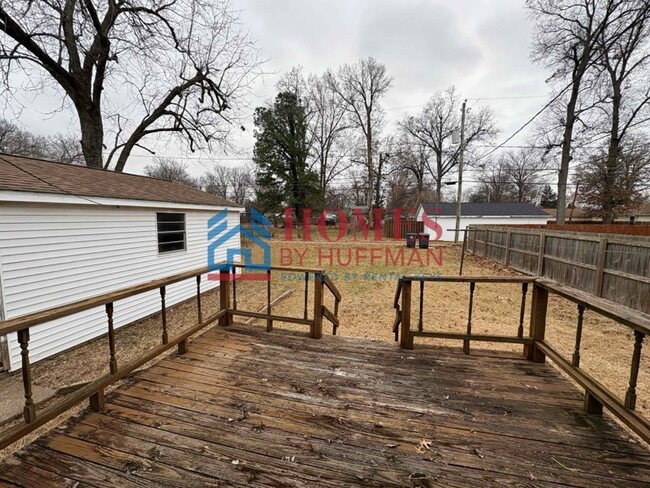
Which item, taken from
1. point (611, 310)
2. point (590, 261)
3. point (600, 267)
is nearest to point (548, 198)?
point (590, 261)

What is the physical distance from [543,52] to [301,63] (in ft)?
48.5

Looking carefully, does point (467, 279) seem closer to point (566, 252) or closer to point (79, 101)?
point (566, 252)

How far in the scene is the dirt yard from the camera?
3.99 metres

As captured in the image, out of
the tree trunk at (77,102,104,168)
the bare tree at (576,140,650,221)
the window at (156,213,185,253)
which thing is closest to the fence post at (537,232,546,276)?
the window at (156,213,185,253)

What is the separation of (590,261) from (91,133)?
16.5 meters

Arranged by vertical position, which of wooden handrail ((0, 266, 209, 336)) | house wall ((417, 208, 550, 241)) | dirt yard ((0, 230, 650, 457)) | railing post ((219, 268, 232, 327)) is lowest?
dirt yard ((0, 230, 650, 457))

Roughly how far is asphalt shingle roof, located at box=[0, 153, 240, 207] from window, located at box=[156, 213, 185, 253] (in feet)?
1.63

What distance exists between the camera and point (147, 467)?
4.91 ft

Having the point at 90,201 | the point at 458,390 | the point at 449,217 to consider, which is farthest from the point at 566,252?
the point at 449,217

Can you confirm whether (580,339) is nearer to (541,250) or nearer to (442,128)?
(541,250)

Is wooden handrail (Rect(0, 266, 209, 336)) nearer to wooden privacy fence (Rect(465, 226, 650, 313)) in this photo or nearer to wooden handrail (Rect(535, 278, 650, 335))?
wooden handrail (Rect(535, 278, 650, 335))

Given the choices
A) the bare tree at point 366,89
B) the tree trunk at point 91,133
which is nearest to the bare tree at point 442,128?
the bare tree at point 366,89

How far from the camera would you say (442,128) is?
1033 inches

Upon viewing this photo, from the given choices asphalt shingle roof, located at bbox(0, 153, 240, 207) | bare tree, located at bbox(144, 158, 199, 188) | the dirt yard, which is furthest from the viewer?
bare tree, located at bbox(144, 158, 199, 188)
